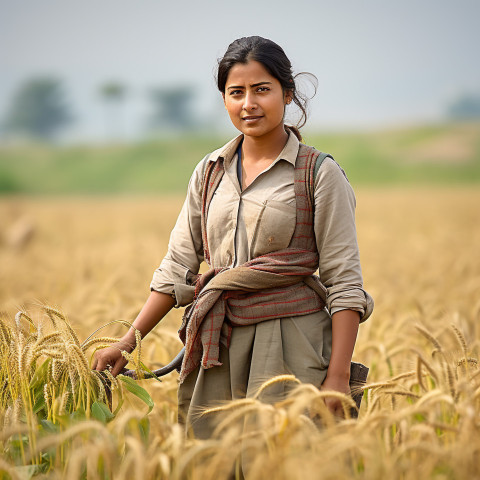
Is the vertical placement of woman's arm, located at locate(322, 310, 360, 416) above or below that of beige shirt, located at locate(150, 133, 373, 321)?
below

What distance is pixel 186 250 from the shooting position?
2.77 meters

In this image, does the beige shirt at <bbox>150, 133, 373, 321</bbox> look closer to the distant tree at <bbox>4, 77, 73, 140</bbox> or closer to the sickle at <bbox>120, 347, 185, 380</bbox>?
the sickle at <bbox>120, 347, 185, 380</bbox>

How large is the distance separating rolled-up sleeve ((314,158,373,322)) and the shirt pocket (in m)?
0.09

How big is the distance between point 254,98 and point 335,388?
106 cm

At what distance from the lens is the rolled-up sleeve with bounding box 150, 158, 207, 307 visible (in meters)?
2.71

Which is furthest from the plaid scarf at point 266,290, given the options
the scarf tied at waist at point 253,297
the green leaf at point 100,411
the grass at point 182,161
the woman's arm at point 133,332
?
the grass at point 182,161

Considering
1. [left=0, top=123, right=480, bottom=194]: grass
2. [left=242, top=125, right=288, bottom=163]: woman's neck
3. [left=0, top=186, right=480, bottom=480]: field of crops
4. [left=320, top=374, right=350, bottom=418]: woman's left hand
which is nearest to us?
A: [left=0, top=186, right=480, bottom=480]: field of crops

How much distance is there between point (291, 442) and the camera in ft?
6.22

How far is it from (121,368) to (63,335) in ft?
0.94

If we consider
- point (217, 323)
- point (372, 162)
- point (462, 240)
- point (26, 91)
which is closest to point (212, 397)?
point (217, 323)

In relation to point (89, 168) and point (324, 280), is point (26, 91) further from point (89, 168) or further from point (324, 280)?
point (324, 280)

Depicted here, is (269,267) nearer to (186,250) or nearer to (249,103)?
(186,250)

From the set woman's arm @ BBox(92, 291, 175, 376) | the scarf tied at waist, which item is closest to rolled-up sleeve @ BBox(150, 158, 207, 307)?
woman's arm @ BBox(92, 291, 175, 376)

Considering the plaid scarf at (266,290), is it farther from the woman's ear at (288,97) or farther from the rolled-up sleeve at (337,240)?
the woman's ear at (288,97)
